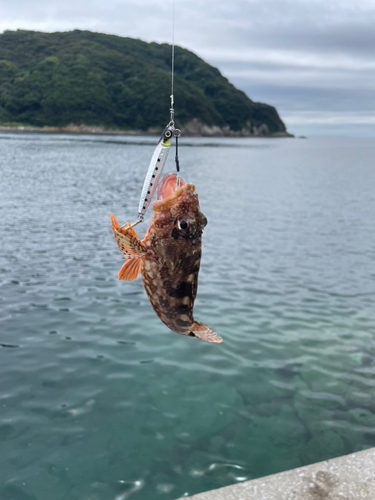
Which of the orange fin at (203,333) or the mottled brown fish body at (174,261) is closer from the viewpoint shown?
the mottled brown fish body at (174,261)

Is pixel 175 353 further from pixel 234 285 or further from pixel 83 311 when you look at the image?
pixel 234 285

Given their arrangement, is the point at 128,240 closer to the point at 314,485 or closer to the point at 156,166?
the point at 156,166

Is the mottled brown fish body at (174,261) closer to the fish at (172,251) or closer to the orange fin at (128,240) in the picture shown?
the fish at (172,251)

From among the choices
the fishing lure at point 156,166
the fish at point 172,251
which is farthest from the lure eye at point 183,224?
the fishing lure at point 156,166

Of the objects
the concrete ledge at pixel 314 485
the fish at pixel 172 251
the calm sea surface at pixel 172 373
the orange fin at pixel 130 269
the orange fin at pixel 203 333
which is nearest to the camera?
the fish at pixel 172 251

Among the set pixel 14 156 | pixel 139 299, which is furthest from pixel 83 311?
pixel 14 156

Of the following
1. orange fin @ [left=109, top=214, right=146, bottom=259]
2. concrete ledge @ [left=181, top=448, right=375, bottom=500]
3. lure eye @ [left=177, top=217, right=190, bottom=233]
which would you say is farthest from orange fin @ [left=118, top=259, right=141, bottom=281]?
concrete ledge @ [left=181, top=448, right=375, bottom=500]

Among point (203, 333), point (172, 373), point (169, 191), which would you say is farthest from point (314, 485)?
point (169, 191)

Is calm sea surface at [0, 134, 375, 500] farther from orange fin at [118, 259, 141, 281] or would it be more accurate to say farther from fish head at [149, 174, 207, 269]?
fish head at [149, 174, 207, 269]

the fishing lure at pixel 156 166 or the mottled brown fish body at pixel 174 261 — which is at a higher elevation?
the fishing lure at pixel 156 166
